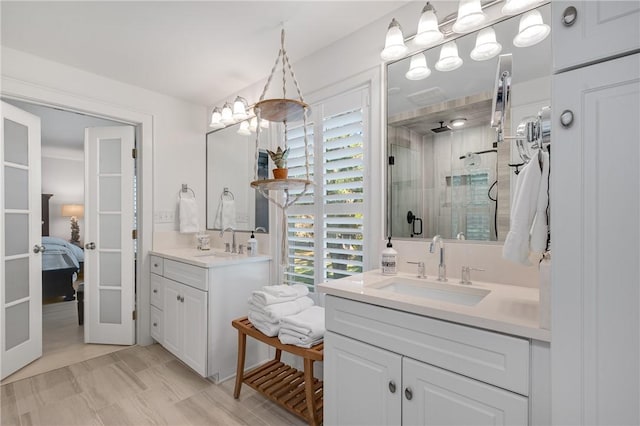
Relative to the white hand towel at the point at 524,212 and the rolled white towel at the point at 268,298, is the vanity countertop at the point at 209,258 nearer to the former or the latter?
the rolled white towel at the point at 268,298

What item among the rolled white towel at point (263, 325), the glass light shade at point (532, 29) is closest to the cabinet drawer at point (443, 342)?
the rolled white towel at point (263, 325)

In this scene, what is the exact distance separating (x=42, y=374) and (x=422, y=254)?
2.89 meters

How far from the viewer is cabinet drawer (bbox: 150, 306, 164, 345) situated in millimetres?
2595

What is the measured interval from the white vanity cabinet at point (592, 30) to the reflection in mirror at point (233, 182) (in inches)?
81.9

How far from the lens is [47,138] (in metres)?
4.57

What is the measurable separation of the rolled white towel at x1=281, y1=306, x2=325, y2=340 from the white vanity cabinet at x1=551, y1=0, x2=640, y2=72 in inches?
56.9

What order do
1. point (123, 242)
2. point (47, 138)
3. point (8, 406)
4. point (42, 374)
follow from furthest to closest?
1. point (47, 138)
2. point (123, 242)
3. point (42, 374)
4. point (8, 406)

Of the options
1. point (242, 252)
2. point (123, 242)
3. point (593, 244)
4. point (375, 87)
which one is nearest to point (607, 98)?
point (593, 244)

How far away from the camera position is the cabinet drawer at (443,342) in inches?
34.6

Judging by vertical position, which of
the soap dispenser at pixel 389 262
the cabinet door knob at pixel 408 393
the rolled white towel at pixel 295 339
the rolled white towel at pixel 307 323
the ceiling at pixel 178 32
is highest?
the ceiling at pixel 178 32

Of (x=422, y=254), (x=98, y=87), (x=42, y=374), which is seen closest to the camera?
(x=422, y=254)

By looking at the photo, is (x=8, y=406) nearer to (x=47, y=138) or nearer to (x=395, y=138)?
(x=395, y=138)

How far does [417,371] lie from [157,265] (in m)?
2.43

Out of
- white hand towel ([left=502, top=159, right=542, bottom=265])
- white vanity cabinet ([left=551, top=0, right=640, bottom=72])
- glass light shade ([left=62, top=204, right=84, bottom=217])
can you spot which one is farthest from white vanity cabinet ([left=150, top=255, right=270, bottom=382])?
glass light shade ([left=62, top=204, right=84, bottom=217])
